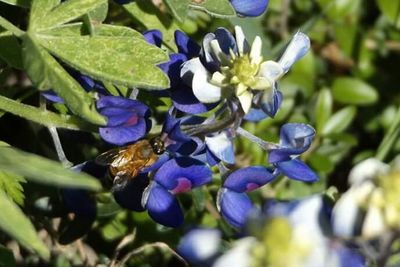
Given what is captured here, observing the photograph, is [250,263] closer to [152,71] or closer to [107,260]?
[152,71]

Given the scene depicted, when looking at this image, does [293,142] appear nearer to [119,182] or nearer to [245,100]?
[245,100]

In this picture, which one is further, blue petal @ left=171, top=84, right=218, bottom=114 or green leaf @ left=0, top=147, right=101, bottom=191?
blue petal @ left=171, top=84, right=218, bottom=114

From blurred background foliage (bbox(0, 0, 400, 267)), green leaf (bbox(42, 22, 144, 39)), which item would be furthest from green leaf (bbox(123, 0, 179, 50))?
green leaf (bbox(42, 22, 144, 39))

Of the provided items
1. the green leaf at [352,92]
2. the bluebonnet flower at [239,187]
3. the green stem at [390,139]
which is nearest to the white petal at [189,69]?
the bluebonnet flower at [239,187]

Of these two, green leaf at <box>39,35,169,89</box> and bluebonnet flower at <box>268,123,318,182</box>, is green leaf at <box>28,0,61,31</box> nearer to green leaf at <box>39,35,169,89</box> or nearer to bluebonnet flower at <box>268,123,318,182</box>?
green leaf at <box>39,35,169,89</box>

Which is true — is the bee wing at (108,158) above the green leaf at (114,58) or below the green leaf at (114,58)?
below

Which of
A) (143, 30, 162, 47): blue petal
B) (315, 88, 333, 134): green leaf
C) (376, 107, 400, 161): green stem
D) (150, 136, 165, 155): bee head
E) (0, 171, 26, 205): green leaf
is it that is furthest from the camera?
(315, 88, 333, 134): green leaf

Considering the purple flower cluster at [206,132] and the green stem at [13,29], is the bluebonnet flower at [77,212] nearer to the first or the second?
the purple flower cluster at [206,132]
